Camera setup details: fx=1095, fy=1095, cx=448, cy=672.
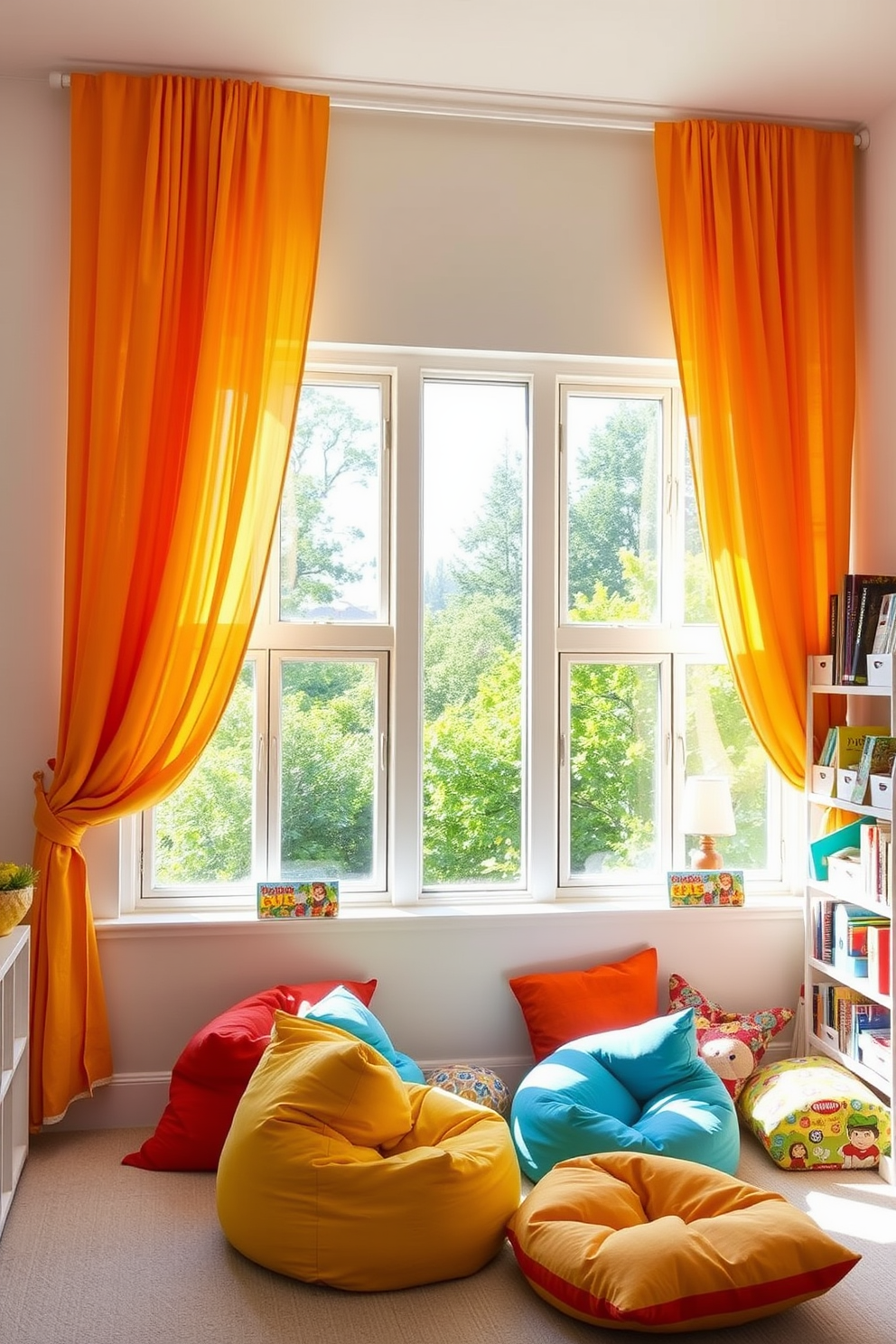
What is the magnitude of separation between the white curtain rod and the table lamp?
2.08 meters

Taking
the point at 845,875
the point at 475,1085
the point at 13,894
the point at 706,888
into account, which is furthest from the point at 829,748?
the point at 13,894

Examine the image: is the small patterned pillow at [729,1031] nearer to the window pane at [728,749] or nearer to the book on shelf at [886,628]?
the window pane at [728,749]

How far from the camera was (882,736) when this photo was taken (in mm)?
3131

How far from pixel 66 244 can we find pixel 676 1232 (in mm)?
3026

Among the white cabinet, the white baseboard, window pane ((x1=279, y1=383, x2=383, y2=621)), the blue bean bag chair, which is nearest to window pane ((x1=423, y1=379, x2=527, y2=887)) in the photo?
window pane ((x1=279, y1=383, x2=383, y2=621))

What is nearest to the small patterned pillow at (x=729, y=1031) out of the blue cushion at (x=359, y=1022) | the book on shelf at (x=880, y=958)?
the book on shelf at (x=880, y=958)

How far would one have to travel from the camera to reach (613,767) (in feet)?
12.0

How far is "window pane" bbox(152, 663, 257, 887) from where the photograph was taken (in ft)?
11.2

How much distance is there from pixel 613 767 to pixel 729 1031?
895 millimetres

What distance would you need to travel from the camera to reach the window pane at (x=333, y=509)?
3490mm

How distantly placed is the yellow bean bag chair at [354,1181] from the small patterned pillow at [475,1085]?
0.49 meters

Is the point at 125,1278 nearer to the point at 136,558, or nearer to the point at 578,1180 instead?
the point at 578,1180

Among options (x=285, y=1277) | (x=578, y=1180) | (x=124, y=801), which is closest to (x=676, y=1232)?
(x=578, y=1180)

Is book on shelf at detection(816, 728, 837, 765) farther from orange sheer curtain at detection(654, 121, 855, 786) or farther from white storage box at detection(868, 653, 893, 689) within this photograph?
white storage box at detection(868, 653, 893, 689)
